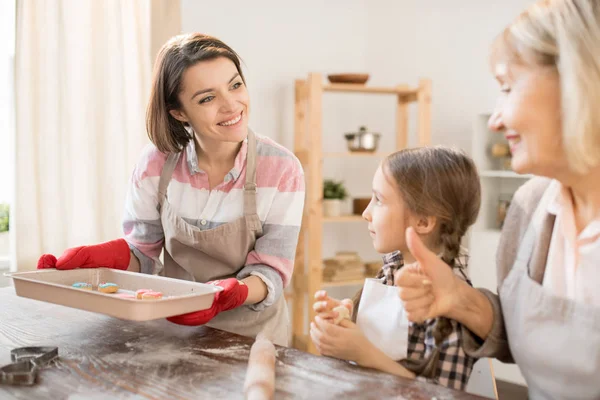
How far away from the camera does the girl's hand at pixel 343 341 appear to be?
3.59ft

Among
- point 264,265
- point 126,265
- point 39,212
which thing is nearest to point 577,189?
point 264,265

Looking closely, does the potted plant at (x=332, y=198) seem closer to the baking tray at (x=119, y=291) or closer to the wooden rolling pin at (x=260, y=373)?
the baking tray at (x=119, y=291)

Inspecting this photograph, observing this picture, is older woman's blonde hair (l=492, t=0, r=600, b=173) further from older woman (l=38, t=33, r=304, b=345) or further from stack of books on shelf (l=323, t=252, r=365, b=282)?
stack of books on shelf (l=323, t=252, r=365, b=282)

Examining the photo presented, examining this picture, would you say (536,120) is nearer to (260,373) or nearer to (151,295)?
(260,373)

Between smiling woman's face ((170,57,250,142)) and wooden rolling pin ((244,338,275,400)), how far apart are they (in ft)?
2.22

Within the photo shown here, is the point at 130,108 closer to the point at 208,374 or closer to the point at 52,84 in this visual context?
the point at 52,84

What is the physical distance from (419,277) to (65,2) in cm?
243

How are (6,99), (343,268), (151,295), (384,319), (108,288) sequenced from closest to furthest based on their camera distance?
(384,319) < (151,295) < (108,288) < (6,99) < (343,268)

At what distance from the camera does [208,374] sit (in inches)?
41.3

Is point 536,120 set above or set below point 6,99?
below

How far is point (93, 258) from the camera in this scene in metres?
1.63

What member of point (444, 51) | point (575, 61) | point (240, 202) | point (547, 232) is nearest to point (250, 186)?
point (240, 202)

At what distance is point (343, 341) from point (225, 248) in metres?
0.59

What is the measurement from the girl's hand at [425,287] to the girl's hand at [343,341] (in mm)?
118
